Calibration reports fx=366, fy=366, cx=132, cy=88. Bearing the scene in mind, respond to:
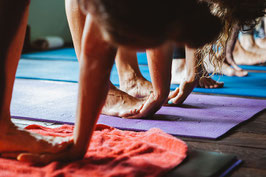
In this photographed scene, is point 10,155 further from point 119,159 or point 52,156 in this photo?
point 119,159

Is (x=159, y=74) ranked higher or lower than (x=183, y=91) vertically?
higher

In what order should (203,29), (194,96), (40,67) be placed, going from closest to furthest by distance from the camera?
(203,29)
(194,96)
(40,67)

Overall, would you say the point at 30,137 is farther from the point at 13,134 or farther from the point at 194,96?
the point at 194,96

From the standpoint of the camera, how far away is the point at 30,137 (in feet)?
3.26

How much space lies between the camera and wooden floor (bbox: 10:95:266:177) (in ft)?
3.13

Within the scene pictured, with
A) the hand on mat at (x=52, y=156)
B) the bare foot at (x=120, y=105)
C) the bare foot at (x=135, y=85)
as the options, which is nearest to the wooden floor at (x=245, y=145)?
the bare foot at (x=120, y=105)

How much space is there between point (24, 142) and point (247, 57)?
2.86 meters

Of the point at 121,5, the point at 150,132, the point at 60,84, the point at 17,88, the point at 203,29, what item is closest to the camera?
the point at 121,5

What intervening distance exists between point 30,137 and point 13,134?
49mm

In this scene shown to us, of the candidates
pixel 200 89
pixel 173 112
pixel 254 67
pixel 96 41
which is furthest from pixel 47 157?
pixel 254 67

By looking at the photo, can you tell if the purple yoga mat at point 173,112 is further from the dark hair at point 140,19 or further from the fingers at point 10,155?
the dark hair at point 140,19

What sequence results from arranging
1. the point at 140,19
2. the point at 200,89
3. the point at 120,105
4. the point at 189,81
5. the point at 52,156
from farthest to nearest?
1. the point at 200,89
2. the point at 189,81
3. the point at 120,105
4. the point at 52,156
5. the point at 140,19

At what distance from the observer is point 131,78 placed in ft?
6.20

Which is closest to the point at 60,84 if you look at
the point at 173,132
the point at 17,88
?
the point at 17,88
